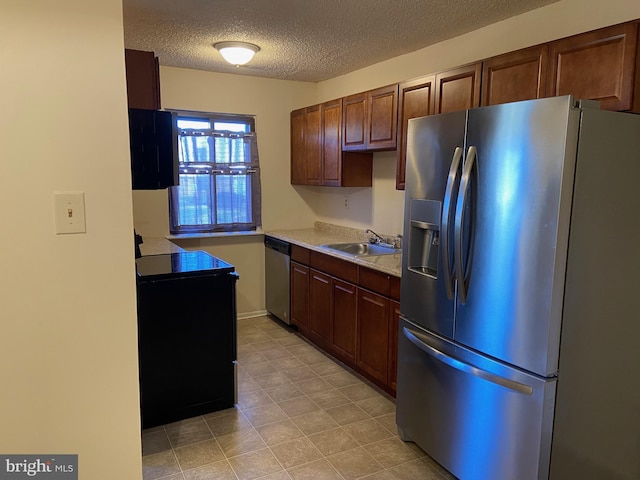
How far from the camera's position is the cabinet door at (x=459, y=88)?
97.1 inches

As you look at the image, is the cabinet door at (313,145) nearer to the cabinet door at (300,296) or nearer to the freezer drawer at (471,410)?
the cabinet door at (300,296)

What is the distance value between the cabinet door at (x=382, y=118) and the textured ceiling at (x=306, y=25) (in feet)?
1.18

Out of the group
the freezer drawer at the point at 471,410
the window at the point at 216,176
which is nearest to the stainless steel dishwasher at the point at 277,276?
the window at the point at 216,176

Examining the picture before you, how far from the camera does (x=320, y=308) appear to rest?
145 inches

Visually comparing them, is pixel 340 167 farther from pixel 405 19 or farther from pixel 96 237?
pixel 96 237

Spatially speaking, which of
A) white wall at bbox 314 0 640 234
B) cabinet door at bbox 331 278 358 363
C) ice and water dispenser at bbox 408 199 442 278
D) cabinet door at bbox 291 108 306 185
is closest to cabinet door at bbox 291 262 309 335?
cabinet door at bbox 331 278 358 363

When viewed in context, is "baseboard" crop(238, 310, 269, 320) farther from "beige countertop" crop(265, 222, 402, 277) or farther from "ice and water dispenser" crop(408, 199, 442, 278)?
"ice and water dispenser" crop(408, 199, 442, 278)

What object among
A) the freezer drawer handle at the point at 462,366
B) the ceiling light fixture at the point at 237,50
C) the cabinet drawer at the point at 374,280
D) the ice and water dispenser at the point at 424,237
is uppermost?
the ceiling light fixture at the point at 237,50

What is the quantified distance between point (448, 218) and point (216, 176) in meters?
2.90

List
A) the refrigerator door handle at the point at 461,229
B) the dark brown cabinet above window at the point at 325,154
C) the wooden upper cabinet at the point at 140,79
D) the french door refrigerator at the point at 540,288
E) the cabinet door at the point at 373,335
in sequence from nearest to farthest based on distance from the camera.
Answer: the french door refrigerator at the point at 540,288 → the refrigerator door handle at the point at 461,229 → the wooden upper cabinet at the point at 140,79 → the cabinet door at the point at 373,335 → the dark brown cabinet above window at the point at 325,154

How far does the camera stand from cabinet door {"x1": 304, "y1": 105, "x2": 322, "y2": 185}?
13.5ft

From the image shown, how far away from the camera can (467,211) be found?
75.2 inches

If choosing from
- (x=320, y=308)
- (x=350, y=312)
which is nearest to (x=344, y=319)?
(x=350, y=312)

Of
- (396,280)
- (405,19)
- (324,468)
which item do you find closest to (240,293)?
(396,280)
